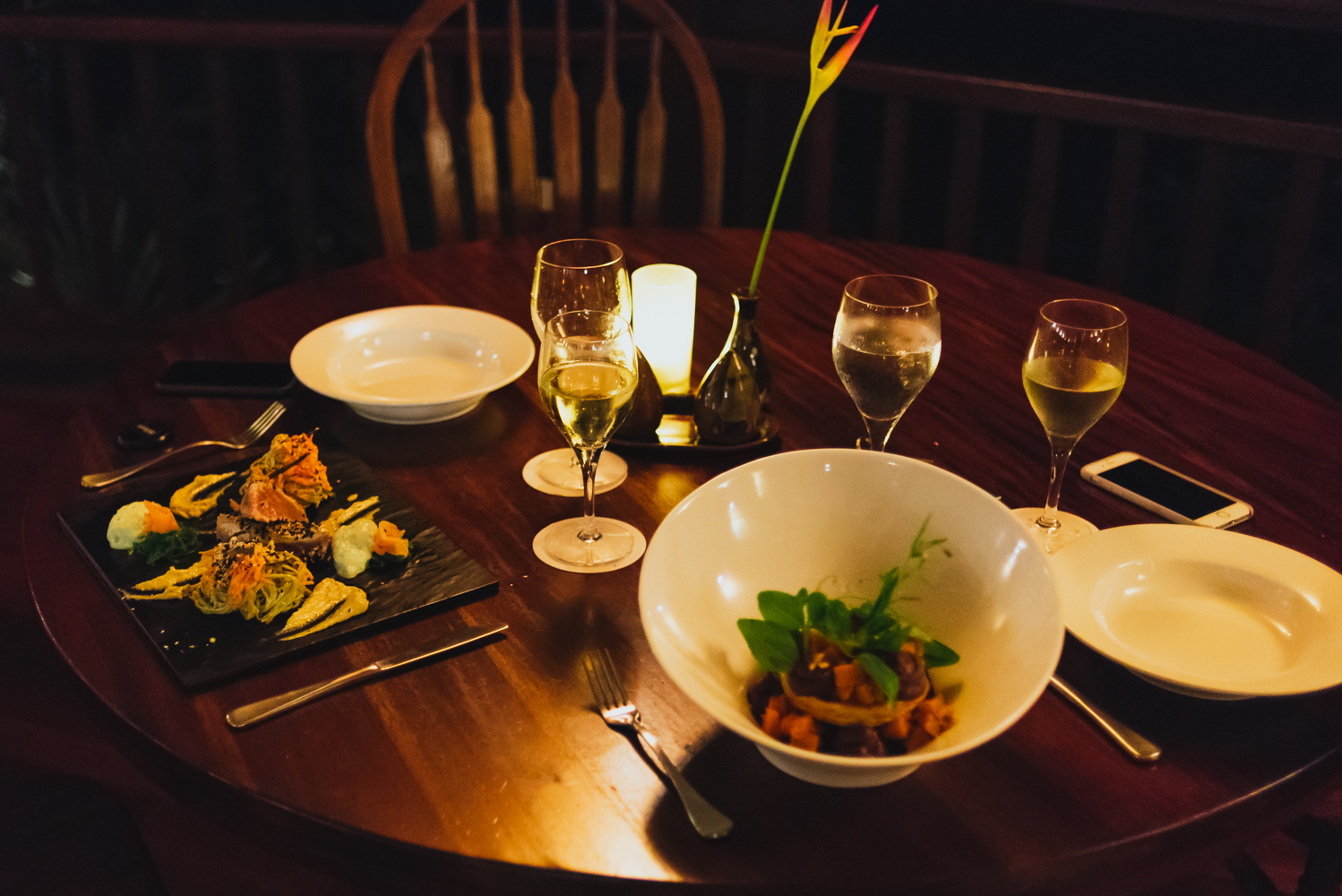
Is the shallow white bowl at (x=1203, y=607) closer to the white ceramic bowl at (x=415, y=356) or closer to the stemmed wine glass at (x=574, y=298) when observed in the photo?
the stemmed wine glass at (x=574, y=298)

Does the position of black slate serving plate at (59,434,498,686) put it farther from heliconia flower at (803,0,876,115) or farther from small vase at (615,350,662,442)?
heliconia flower at (803,0,876,115)

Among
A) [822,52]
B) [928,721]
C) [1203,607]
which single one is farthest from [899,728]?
[822,52]

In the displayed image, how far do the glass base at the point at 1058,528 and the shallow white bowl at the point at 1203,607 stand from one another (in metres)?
0.05

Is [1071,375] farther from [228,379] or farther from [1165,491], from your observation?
[228,379]

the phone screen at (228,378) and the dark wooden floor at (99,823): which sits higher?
the phone screen at (228,378)

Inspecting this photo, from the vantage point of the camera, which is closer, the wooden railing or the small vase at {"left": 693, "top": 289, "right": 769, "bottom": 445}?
the small vase at {"left": 693, "top": 289, "right": 769, "bottom": 445}

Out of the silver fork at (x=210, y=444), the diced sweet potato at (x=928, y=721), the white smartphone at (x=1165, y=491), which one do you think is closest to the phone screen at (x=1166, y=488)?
the white smartphone at (x=1165, y=491)

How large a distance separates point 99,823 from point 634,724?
76 centimetres

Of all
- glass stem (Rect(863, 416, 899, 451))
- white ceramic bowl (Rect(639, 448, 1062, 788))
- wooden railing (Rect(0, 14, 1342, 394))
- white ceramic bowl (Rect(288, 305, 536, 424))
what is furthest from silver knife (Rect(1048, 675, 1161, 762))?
wooden railing (Rect(0, 14, 1342, 394))

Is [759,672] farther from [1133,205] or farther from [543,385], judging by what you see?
[1133,205]

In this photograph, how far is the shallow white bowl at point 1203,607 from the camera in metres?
0.83

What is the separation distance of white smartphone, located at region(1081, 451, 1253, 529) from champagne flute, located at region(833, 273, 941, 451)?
25 centimetres

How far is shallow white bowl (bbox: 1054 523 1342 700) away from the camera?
32.8 inches

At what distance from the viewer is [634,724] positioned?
804mm
